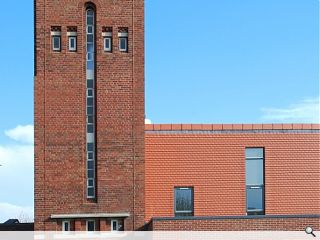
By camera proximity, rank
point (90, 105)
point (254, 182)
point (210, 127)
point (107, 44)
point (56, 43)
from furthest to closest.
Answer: point (254, 182) → point (210, 127) → point (107, 44) → point (56, 43) → point (90, 105)

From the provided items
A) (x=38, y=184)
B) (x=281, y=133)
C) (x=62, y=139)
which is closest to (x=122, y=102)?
(x=62, y=139)

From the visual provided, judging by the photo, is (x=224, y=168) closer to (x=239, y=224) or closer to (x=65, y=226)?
(x=239, y=224)

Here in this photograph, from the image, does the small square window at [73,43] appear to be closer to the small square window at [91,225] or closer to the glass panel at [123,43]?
the glass panel at [123,43]

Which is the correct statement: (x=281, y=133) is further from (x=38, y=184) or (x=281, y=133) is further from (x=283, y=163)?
(x=38, y=184)

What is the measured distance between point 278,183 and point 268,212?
1.33m

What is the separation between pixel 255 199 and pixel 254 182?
0.74 meters

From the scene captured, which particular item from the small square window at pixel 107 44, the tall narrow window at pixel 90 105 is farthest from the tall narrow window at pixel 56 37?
the small square window at pixel 107 44

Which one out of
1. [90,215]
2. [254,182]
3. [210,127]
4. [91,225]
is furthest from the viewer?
[254,182]

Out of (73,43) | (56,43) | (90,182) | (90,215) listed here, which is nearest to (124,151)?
(90,182)

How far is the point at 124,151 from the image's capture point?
30.0 meters

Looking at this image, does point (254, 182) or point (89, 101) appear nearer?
point (89, 101)

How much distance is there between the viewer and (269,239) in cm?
2822

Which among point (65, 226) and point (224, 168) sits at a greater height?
point (224, 168)

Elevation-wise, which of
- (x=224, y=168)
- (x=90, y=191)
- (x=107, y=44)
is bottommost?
(x=90, y=191)
